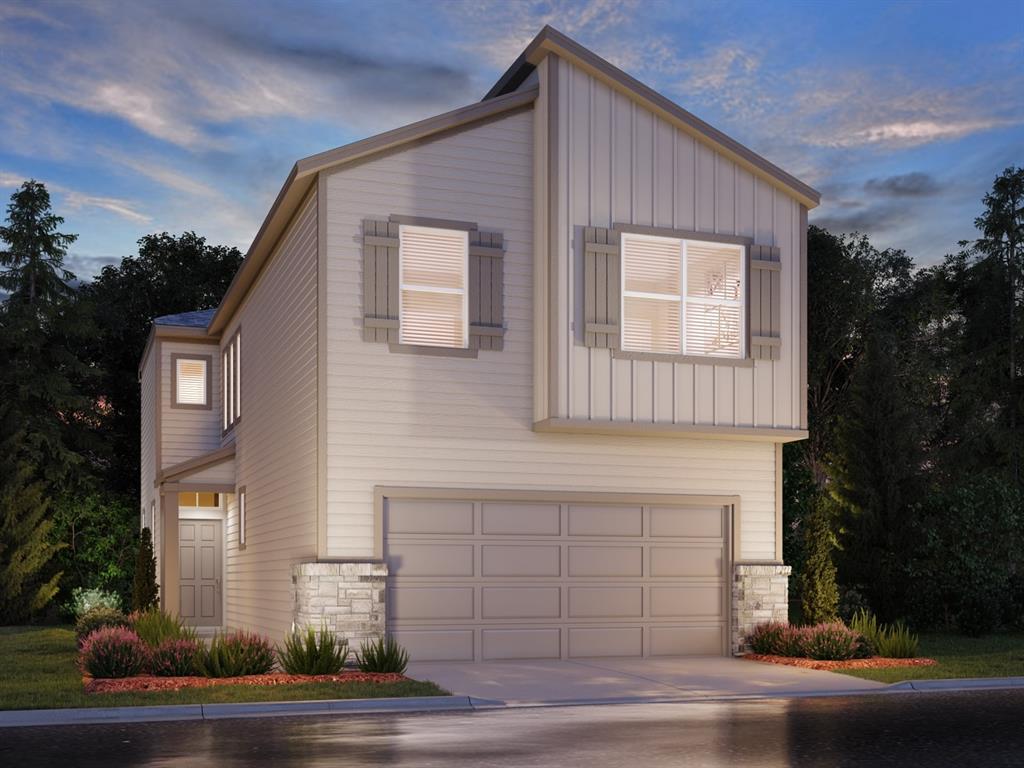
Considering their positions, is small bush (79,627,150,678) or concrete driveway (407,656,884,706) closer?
concrete driveway (407,656,884,706)

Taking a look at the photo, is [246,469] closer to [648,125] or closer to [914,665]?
[648,125]

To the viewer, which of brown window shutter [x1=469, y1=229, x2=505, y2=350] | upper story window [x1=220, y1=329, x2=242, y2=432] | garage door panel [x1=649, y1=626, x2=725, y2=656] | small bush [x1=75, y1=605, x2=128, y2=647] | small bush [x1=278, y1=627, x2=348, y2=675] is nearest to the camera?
small bush [x1=278, y1=627, x2=348, y2=675]

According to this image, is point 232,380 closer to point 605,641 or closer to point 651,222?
point 605,641

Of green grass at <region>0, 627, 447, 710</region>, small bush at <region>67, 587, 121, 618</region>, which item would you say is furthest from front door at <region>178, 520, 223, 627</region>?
green grass at <region>0, 627, 447, 710</region>

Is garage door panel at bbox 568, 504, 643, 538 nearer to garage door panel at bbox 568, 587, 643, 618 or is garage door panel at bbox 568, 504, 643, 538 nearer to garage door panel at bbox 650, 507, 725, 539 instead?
garage door panel at bbox 650, 507, 725, 539

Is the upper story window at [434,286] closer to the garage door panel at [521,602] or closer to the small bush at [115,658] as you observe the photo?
the garage door panel at [521,602]

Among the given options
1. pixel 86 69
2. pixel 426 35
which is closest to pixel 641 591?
pixel 426 35

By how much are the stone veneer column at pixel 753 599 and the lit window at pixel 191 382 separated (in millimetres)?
13595

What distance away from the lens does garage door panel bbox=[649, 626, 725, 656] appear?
1844 centimetres

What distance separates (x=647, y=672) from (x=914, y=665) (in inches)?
143

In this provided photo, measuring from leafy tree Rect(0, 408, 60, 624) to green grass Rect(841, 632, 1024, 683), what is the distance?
2038 centimetres

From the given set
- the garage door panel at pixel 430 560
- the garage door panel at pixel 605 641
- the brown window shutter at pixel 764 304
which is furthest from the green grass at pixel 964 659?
the garage door panel at pixel 430 560

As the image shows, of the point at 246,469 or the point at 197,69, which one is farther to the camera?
the point at 197,69

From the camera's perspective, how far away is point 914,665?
16.7 m
